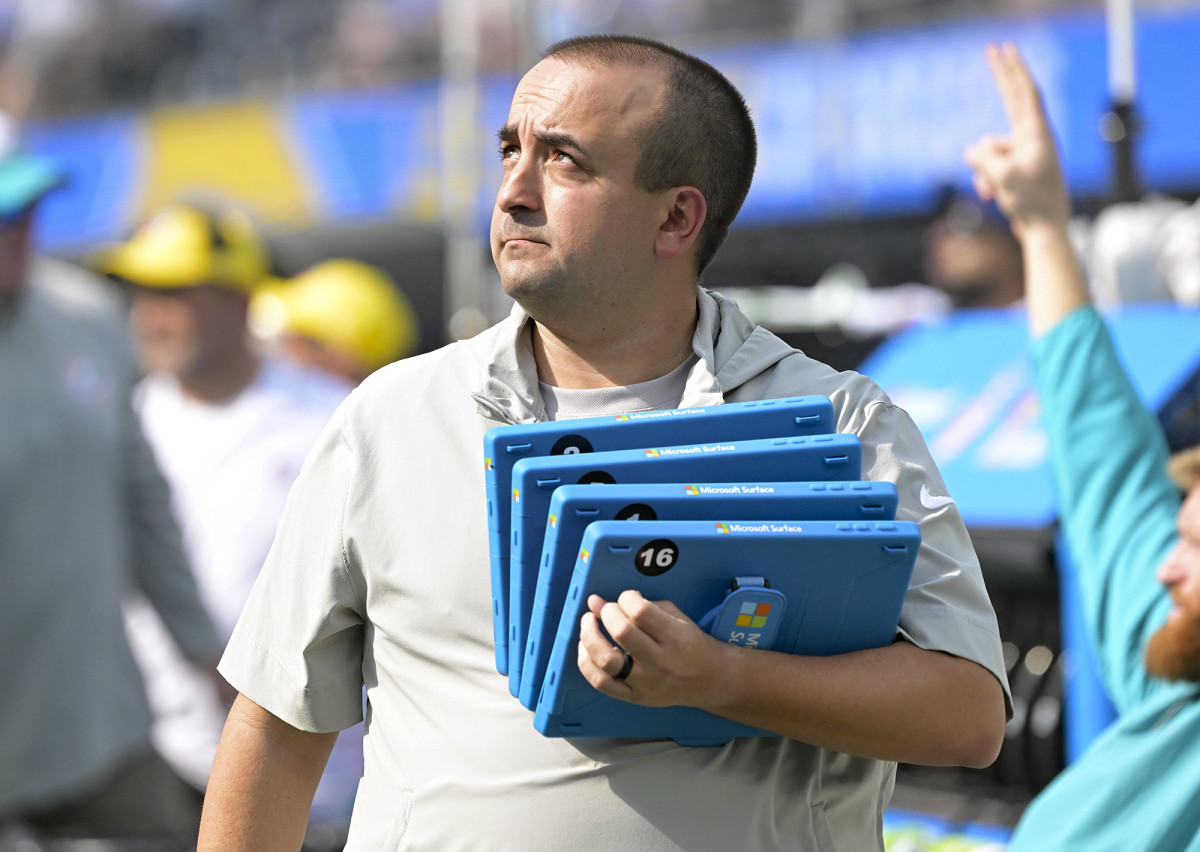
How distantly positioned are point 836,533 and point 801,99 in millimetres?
8332

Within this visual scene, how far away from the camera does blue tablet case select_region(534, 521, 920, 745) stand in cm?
134

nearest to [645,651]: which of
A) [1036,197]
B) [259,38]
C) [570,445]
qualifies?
[570,445]

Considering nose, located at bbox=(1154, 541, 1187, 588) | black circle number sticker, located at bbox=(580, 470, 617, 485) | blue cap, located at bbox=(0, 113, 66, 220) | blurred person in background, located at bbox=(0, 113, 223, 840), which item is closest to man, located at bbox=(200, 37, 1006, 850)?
black circle number sticker, located at bbox=(580, 470, 617, 485)

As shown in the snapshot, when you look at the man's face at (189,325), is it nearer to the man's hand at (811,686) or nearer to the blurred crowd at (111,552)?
the blurred crowd at (111,552)

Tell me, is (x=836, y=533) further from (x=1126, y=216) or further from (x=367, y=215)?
(x=367, y=215)

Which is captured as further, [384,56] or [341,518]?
[384,56]

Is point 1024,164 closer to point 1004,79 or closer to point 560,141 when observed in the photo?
point 1004,79

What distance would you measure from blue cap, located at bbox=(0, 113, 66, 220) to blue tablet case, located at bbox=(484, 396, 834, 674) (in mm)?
3346

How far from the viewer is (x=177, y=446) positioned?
5148 mm

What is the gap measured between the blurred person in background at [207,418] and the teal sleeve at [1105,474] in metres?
2.91

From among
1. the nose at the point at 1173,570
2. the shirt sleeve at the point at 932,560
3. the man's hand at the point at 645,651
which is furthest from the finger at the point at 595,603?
the nose at the point at 1173,570

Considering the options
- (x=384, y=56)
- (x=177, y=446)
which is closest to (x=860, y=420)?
(x=177, y=446)

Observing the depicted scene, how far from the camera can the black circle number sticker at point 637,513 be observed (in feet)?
4.54

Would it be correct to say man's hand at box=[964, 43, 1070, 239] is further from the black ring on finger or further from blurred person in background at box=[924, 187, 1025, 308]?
blurred person in background at box=[924, 187, 1025, 308]
